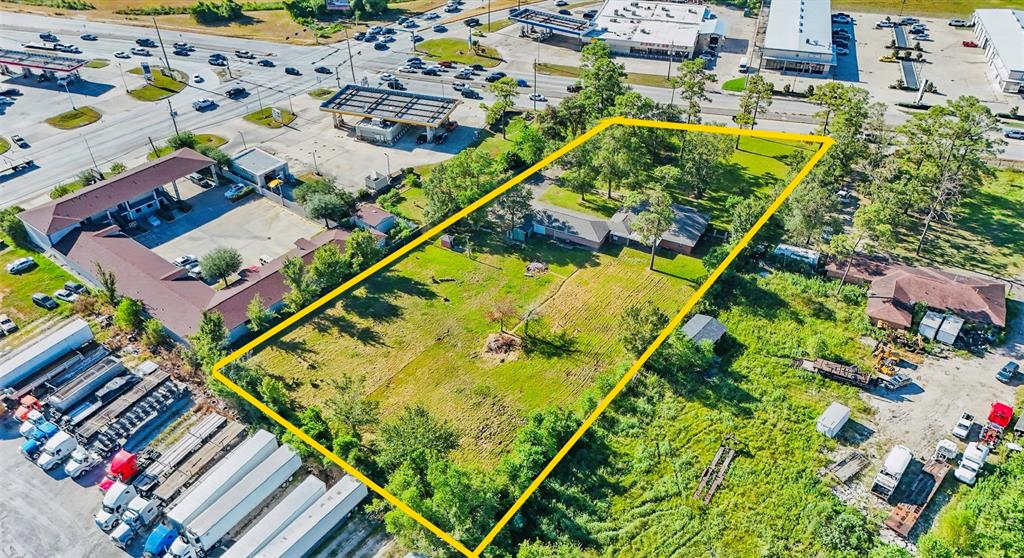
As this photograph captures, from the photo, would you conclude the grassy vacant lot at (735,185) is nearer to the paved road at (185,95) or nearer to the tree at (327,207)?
the paved road at (185,95)

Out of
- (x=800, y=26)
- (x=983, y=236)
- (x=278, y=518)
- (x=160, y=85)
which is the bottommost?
(x=278, y=518)

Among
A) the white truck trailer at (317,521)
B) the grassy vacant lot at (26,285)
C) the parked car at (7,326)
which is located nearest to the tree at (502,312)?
the white truck trailer at (317,521)

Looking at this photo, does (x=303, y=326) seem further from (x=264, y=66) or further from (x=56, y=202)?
(x=264, y=66)

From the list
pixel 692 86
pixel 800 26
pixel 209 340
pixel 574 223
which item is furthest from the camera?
pixel 800 26

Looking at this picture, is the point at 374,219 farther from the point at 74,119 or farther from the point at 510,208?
the point at 74,119

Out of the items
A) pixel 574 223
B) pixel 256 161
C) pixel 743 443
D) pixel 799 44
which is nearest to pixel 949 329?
pixel 743 443

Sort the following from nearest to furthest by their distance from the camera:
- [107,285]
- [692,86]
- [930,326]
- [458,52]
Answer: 1. [930,326]
2. [107,285]
3. [692,86]
4. [458,52]

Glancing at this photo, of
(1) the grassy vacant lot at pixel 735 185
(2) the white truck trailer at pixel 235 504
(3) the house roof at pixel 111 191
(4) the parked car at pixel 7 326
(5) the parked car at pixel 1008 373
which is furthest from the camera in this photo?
(1) the grassy vacant lot at pixel 735 185

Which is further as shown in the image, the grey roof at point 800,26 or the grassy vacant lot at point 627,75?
the grey roof at point 800,26
